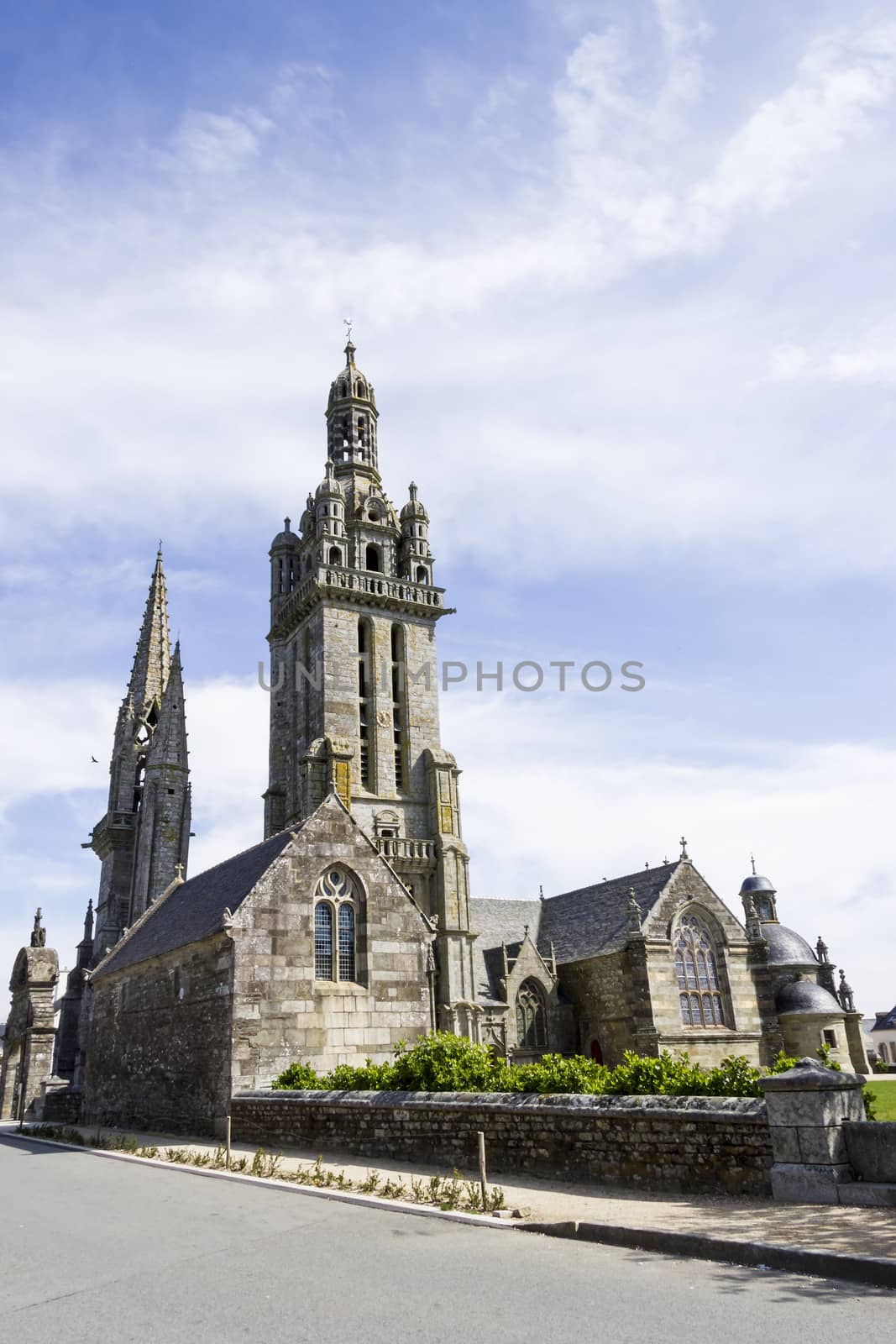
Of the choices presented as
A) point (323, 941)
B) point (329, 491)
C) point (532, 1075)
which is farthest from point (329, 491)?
point (532, 1075)

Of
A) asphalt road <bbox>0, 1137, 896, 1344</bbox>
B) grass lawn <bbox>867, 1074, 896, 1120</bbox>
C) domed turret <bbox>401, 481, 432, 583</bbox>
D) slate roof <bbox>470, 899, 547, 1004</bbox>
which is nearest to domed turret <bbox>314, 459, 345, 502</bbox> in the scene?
domed turret <bbox>401, 481, 432, 583</bbox>

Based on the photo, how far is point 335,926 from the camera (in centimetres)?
2089

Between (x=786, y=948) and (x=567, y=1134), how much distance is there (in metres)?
39.9

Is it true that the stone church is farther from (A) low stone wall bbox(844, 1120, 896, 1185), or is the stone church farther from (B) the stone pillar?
(A) low stone wall bbox(844, 1120, 896, 1185)

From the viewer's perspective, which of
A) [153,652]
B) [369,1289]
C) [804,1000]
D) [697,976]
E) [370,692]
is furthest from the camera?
[153,652]

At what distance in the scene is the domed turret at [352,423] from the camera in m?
54.4

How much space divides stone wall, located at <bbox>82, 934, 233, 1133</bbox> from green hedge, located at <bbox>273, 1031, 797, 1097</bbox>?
6.54 ft

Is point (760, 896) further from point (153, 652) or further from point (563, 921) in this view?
point (153, 652)

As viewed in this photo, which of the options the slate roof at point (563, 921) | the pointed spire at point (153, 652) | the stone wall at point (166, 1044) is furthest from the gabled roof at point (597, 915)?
the pointed spire at point (153, 652)

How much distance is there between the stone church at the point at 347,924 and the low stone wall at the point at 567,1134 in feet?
14.8

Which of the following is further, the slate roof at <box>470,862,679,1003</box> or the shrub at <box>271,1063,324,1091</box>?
the slate roof at <box>470,862,679,1003</box>

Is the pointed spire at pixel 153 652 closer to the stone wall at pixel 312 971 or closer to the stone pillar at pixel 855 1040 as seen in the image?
the stone wall at pixel 312 971

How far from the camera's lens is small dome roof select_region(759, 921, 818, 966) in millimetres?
45969

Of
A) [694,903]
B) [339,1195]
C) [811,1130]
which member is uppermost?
[694,903]
